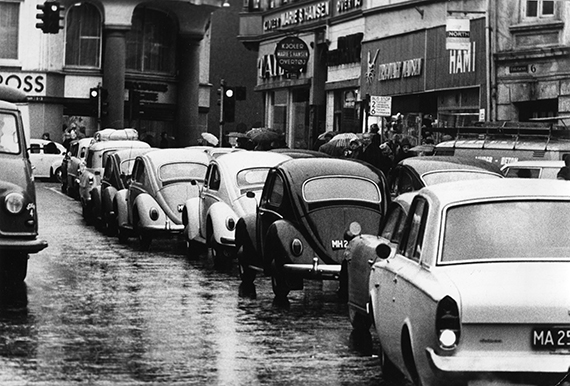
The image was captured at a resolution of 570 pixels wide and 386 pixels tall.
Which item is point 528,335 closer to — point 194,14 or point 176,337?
point 176,337

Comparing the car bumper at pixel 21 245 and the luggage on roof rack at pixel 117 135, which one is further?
the luggage on roof rack at pixel 117 135

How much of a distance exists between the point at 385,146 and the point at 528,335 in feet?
83.2

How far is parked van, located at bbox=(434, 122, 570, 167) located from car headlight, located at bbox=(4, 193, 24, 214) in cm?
1276

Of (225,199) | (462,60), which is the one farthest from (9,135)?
(462,60)

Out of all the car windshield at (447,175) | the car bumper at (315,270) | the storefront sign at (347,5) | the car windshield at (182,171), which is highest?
the storefront sign at (347,5)

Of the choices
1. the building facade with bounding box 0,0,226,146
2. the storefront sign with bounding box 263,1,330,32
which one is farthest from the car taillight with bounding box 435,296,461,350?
the building facade with bounding box 0,0,226,146

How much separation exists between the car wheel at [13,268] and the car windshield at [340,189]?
10.9 ft

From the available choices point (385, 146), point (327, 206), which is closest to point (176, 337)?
point (327, 206)

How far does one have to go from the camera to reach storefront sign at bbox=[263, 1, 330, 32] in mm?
57625

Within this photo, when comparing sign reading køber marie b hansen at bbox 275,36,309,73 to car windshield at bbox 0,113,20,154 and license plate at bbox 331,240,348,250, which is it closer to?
car windshield at bbox 0,113,20,154

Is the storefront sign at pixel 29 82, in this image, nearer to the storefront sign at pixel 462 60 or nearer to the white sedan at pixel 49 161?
the white sedan at pixel 49 161

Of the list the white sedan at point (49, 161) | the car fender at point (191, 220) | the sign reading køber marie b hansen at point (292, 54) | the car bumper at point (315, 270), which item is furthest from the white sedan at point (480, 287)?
the white sedan at point (49, 161)

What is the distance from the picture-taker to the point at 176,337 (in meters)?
13.0

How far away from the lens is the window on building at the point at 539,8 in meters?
35.3
